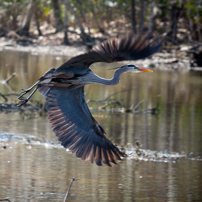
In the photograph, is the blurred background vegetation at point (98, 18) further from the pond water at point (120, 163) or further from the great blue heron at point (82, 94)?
the great blue heron at point (82, 94)

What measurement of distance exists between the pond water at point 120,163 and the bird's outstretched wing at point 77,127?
583 mm

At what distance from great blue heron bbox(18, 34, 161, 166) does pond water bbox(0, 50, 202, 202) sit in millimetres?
626

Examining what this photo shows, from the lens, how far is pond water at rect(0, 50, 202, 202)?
721 cm

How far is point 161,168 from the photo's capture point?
8.54 meters

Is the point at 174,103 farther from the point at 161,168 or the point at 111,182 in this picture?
the point at 111,182

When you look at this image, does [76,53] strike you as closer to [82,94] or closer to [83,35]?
[83,35]

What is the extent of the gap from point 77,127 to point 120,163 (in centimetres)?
167

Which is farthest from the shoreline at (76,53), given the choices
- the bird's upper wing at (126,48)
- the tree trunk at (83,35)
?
the bird's upper wing at (126,48)

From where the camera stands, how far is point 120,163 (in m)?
8.77

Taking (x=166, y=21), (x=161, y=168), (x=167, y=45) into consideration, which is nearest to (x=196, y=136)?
(x=161, y=168)

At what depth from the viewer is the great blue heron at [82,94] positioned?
6.50 meters

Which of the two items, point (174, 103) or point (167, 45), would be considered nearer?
point (174, 103)

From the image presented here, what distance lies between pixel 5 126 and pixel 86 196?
437 centimetres

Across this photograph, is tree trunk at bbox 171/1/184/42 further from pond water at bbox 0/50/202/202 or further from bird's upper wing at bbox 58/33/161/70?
bird's upper wing at bbox 58/33/161/70
